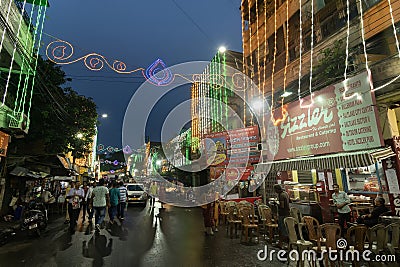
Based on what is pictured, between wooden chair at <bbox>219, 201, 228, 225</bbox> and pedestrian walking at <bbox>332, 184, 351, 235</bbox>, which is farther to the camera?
wooden chair at <bbox>219, 201, 228, 225</bbox>

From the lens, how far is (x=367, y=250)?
4.83 metres

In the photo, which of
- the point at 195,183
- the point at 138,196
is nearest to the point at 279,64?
the point at 138,196

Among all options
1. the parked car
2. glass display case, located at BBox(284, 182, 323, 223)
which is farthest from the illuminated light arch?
the parked car

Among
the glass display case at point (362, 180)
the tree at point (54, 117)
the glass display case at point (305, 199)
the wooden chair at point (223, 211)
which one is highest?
the tree at point (54, 117)

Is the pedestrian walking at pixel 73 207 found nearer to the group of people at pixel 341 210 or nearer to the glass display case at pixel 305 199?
the group of people at pixel 341 210

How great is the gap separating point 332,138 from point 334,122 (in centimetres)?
51

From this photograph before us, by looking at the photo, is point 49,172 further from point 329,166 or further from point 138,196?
point 329,166

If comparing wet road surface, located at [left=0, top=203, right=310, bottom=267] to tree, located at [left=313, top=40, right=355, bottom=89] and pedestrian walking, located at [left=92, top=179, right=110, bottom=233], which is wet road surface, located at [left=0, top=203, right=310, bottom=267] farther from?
tree, located at [left=313, top=40, right=355, bottom=89]

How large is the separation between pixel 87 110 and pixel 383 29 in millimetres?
17816

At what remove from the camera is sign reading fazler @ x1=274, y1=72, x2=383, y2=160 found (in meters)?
6.24

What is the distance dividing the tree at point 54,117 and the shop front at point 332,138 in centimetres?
1102

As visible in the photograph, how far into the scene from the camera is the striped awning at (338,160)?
608 cm

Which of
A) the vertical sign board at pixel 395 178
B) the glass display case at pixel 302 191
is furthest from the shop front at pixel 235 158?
the vertical sign board at pixel 395 178

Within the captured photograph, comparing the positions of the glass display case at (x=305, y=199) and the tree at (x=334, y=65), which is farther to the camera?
the tree at (x=334, y=65)
